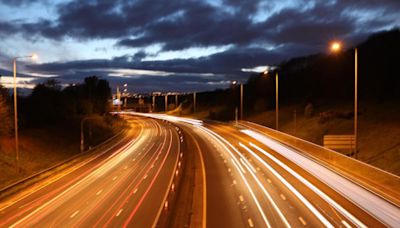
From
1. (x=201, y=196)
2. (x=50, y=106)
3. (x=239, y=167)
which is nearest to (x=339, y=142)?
(x=239, y=167)

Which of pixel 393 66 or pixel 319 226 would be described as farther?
pixel 393 66

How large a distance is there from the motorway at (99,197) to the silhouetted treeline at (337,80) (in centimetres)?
3683

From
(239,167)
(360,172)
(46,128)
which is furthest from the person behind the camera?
(46,128)

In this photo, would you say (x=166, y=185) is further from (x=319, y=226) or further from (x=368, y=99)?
(x=368, y=99)

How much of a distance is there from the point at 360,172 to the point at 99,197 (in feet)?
51.3

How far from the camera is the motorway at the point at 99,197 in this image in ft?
75.3

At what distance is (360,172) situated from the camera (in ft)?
96.5

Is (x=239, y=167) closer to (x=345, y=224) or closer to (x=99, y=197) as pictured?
(x=99, y=197)

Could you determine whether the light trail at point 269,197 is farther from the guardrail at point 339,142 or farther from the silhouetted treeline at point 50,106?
the silhouetted treeline at point 50,106

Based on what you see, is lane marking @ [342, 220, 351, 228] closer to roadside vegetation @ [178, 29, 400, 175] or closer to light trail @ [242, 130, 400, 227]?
light trail @ [242, 130, 400, 227]

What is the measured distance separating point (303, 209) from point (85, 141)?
57.3m

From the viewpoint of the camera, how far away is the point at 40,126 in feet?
242

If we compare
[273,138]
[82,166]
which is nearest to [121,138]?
[273,138]

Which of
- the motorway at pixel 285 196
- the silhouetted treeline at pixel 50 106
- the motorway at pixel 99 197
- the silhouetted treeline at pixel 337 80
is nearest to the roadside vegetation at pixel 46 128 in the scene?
the silhouetted treeline at pixel 50 106
